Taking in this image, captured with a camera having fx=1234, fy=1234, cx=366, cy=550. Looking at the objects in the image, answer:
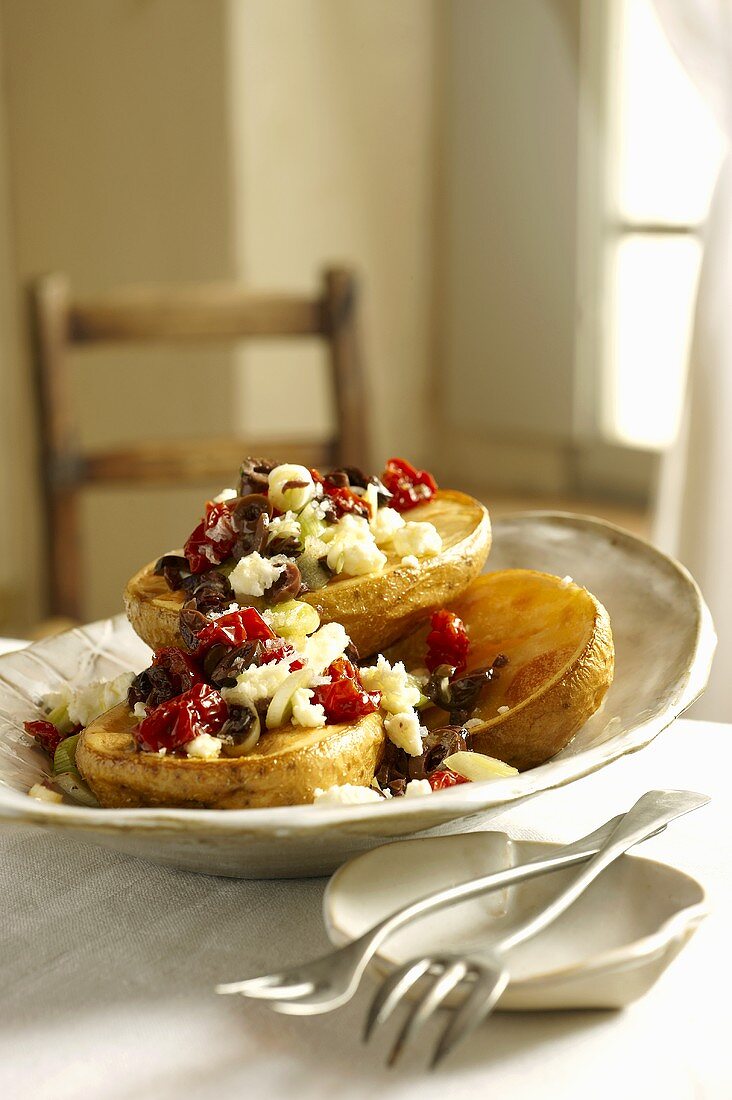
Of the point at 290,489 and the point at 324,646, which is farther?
the point at 290,489

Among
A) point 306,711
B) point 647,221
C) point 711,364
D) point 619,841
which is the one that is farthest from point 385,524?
point 647,221

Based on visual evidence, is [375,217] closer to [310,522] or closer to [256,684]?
[310,522]

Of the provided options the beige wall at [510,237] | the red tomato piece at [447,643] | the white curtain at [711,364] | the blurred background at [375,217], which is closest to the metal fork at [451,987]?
the red tomato piece at [447,643]

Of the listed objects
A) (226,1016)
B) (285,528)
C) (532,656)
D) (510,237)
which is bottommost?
(226,1016)

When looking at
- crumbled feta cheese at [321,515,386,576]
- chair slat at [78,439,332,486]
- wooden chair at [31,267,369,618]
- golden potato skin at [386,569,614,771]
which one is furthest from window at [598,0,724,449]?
crumbled feta cheese at [321,515,386,576]

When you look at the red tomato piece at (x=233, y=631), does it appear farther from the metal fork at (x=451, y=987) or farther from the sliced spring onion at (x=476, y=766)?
the metal fork at (x=451, y=987)

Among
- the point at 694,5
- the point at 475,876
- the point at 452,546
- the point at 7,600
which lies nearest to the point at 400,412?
the point at 7,600
